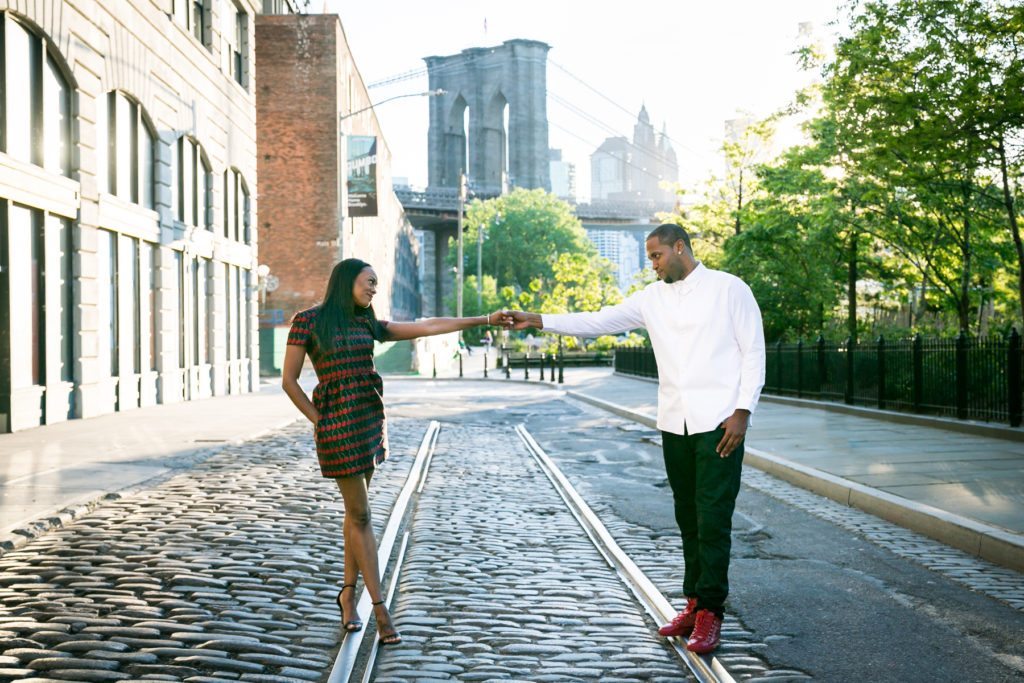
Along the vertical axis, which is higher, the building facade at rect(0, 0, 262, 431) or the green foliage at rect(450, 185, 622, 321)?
the green foliage at rect(450, 185, 622, 321)

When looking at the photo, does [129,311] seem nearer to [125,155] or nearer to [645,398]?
[125,155]

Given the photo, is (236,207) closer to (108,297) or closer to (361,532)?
(108,297)

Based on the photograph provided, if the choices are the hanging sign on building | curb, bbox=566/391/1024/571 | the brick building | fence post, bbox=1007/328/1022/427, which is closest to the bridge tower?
the brick building

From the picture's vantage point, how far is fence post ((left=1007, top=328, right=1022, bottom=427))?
45.1 feet

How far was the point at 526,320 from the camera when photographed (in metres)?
5.57

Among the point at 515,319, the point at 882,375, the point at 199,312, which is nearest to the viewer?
the point at 515,319

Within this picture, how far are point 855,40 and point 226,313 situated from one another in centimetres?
1716

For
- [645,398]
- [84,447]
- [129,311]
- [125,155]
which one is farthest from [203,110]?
[84,447]

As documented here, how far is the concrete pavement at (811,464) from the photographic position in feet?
25.1

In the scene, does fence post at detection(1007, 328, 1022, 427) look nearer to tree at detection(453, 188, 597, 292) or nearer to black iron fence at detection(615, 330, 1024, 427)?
black iron fence at detection(615, 330, 1024, 427)

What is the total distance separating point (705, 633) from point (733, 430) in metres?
0.92

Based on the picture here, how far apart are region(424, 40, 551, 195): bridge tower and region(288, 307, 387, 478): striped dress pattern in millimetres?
120787

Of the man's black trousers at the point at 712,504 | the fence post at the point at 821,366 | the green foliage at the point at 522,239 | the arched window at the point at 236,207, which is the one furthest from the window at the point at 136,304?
the green foliage at the point at 522,239

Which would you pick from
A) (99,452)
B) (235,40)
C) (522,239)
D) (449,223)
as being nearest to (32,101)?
(99,452)
